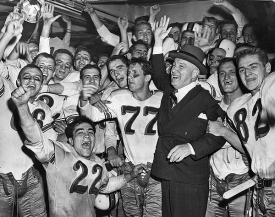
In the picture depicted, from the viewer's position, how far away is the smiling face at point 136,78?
471cm

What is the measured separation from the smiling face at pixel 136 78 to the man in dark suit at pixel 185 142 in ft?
1.90

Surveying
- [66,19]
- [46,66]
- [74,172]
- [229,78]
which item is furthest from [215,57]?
[66,19]

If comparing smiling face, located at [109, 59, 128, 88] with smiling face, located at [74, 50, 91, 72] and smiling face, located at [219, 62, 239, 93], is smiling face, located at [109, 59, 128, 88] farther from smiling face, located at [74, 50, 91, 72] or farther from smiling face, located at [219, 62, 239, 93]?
smiling face, located at [219, 62, 239, 93]

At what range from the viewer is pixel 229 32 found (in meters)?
6.19

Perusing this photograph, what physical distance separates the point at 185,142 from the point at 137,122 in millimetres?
834

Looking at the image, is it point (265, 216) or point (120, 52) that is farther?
point (120, 52)

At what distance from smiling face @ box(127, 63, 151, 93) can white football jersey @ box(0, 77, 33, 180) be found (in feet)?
3.93

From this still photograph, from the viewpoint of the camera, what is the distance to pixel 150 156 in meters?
4.71

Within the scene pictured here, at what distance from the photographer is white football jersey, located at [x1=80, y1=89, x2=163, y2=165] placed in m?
4.70

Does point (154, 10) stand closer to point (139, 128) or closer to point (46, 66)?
point (46, 66)

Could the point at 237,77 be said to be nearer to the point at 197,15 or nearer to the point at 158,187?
the point at 158,187

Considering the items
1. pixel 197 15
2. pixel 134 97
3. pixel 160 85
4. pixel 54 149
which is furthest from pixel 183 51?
pixel 197 15

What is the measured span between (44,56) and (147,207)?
212 centimetres

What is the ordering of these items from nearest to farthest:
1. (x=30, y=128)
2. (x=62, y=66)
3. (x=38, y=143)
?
1. (x=30, y=128)
2. (x=38, y=143)
3. (x=62, y=66)
